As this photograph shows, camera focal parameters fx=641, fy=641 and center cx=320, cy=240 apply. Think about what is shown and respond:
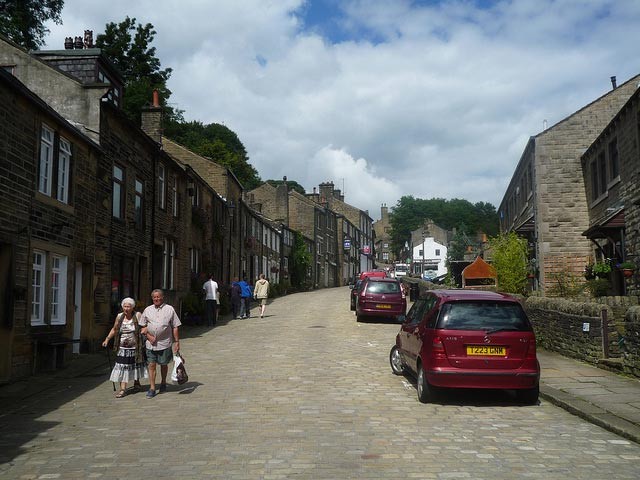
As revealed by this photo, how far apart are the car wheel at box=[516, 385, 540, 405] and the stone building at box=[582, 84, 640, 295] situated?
10.8 meters

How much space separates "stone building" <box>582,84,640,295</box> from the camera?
765 inches

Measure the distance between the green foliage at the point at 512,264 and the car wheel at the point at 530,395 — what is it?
17.4m

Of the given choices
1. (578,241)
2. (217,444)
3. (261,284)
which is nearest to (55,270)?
(217,444)

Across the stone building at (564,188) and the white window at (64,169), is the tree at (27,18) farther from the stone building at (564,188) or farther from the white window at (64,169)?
the stone building at (564,188)

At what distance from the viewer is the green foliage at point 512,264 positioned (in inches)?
1065

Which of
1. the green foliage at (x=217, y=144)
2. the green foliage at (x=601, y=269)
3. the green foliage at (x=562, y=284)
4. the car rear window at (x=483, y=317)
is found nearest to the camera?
the car rear window at (x=483, y=317)

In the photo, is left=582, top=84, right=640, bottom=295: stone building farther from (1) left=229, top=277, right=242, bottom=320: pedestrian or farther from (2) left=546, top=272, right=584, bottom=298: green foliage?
(1) left=229, top=277, right=242, bottom=320: pedestrian

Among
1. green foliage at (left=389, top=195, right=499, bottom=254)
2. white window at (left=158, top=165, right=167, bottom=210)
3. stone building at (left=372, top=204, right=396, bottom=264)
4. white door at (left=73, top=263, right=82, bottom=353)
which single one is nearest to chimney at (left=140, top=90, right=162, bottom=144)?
white window at (left=158, top=165, right=167, bottom=210)

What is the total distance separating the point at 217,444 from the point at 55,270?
8975mm

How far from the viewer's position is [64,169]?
1513cm

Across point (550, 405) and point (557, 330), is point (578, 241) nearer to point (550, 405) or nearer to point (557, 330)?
point (557, 330)

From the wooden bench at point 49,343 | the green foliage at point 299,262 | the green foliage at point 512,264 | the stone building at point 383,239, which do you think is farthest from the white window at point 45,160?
the stone building at point 383,239

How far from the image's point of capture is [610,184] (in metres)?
22.6

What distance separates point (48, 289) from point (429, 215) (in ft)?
368
